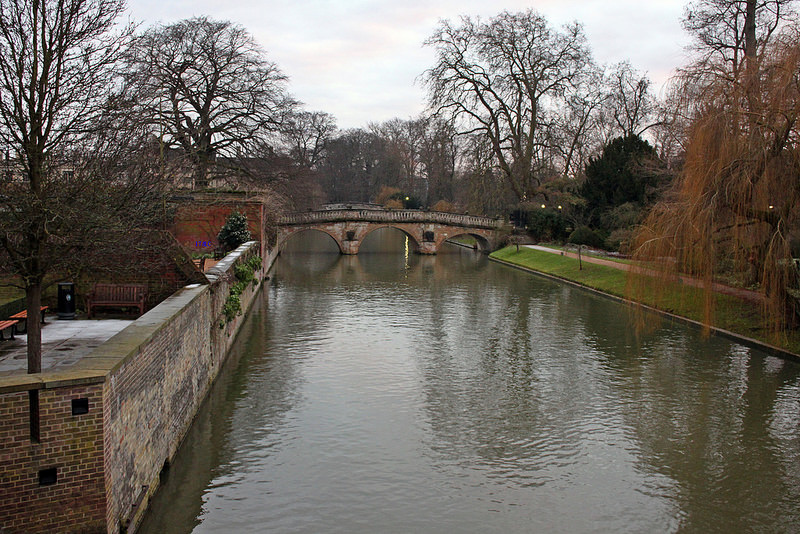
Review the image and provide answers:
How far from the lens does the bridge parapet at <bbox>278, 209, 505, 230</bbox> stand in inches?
1849

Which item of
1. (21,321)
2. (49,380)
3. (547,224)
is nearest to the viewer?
(49,380)

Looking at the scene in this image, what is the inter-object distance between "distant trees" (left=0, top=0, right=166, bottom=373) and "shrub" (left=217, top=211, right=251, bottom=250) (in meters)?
17.7

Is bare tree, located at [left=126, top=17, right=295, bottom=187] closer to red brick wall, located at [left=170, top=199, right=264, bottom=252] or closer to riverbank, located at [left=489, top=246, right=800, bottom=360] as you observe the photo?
red brick wall, located at [left=170, top=199, right=264, bottom=252]

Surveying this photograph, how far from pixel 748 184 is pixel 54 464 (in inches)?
563

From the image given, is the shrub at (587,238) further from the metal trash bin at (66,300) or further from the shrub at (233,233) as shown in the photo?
the metal trash bin at (66,300)

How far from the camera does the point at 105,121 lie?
8.86 m

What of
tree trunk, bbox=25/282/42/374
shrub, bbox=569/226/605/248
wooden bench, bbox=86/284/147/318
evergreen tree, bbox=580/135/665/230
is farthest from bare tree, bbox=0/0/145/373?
shrub, bbox=569/226/605/248

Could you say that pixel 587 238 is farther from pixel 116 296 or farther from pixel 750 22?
pixel 116 296

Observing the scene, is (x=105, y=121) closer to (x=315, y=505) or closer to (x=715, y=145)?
(x=315, y=505)

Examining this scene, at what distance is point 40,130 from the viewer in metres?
7.98

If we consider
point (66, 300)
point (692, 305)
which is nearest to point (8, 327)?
point (66, 300)

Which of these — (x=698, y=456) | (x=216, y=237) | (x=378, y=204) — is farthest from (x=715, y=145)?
(x=378, y=204)

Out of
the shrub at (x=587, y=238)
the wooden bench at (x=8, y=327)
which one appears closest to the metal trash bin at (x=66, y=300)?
the wooden bench at (x=8, y=327)

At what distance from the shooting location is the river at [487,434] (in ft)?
28.4
